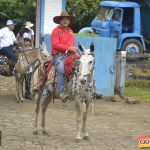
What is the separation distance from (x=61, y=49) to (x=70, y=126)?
2.29 meters

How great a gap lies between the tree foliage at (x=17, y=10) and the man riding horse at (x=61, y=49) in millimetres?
19578

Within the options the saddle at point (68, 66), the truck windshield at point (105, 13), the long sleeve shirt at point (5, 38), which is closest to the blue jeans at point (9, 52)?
the long sleeve shirt at point (5, 38)

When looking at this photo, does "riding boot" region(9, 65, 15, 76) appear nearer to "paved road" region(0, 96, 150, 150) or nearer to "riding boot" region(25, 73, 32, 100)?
"riding boot" region(25, 73, 32, 100)

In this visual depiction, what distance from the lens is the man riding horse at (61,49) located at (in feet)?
36.2

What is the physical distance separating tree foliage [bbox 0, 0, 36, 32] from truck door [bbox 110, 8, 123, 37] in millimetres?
5864

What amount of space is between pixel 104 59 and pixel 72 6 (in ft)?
44.3

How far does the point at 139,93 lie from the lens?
62.4 ft

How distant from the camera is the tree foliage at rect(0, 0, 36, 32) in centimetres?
3080

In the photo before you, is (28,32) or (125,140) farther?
(28,32)

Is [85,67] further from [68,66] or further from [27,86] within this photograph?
[27,86]

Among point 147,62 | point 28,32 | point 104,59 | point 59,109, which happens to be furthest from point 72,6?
point 59,109

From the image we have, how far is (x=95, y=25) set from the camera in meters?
27.0

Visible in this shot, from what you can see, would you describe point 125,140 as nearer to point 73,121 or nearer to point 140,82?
point 73,121

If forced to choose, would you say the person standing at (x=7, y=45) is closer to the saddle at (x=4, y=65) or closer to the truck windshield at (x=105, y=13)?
the saddle at (x=4, y=65)
